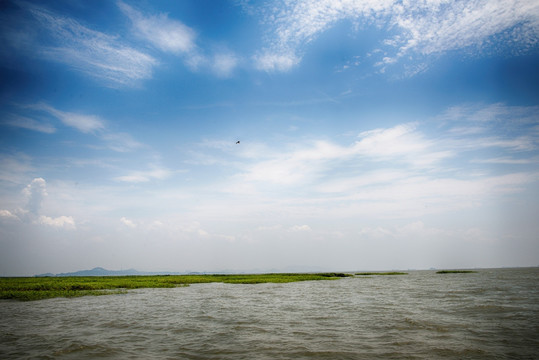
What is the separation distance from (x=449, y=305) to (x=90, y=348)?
26.1 m

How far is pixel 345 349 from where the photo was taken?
42.7 ft

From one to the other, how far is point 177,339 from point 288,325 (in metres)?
6.55

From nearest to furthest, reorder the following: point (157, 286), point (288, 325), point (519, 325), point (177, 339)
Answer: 1. point (177, 339)
2. point (519, 325)
3. point (288, 325)
4. point (157, 286)

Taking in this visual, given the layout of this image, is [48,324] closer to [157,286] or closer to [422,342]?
[422,342]

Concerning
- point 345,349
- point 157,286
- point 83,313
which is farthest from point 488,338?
point 157,286

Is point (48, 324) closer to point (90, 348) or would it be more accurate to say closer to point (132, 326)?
point (132, 326)

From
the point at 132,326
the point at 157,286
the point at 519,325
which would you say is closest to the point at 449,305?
the point at 519,325

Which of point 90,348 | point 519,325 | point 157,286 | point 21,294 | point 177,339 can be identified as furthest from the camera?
point 157,286

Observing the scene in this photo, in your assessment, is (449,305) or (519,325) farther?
(449,305)

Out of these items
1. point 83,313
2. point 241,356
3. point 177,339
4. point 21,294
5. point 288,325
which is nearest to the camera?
point 241,356

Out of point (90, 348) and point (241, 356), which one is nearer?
point (241, 356)

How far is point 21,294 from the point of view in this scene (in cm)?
3522

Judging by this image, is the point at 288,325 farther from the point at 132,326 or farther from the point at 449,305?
the point at 449,305

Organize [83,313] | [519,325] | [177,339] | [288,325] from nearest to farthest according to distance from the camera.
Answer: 1. [177,339]
2. [519,325]
3. [288,325]
4. [83,313]
